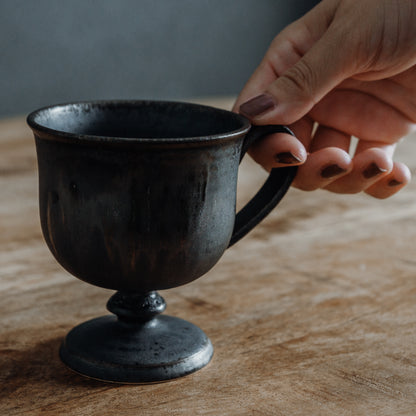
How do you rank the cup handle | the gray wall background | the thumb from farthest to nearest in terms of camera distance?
1. the gray wall background
2. the thumb
3. the cup handle

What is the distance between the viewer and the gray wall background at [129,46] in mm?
2775

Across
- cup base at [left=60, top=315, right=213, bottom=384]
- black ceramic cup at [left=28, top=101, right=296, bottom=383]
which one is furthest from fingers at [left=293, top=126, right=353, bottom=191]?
cup base at [left=60, top=315, right=213, bottom=384]

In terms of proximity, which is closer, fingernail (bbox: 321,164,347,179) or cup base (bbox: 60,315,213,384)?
cup base (bbox: 60,315,213,384)

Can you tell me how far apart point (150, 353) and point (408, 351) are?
0.27 metres

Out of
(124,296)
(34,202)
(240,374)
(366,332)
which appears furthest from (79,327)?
(34,202)

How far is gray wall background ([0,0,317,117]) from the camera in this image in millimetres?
2775

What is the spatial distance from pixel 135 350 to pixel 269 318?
7.4 inches

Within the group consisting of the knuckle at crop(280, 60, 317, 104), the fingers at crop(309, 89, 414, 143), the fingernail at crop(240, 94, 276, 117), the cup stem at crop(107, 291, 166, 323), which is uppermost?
the knuckle at crop(280, 60, 317, 104)

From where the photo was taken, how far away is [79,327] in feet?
Answer: 2.30

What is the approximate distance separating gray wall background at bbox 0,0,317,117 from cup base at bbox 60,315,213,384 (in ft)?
7.41

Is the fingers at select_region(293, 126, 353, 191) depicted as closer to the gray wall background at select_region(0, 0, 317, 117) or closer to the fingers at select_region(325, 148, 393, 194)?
the fingers at select_region(325, 148, 393, 194)

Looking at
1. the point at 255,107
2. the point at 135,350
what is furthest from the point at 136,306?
the point at 255,107

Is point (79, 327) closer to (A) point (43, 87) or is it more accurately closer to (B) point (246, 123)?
(B) point (246, 123)

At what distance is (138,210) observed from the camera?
1.82ft
